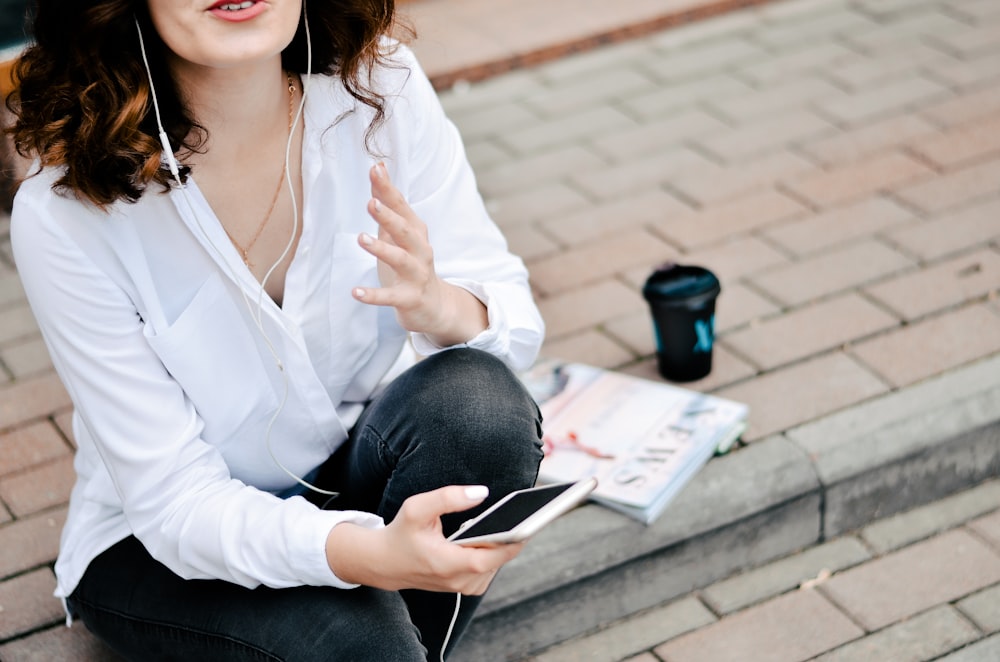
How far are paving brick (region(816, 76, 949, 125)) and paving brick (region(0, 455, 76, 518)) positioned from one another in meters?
2.09

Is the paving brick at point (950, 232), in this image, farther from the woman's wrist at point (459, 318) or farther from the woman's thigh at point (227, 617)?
the woman's thigh at point (227, 617)

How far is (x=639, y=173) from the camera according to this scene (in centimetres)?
324

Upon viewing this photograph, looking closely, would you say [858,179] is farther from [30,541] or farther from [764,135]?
[30,541]

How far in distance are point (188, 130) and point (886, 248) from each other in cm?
168

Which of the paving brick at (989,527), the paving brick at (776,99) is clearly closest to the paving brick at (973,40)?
the paving brick at (776,99)

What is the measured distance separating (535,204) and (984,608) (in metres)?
1.47

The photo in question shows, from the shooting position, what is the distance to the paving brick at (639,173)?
3.19m

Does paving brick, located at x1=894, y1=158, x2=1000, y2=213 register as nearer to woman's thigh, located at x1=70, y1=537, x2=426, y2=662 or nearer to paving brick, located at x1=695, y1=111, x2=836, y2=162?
paving brick, located at x1=695, y1=111, x2=836, y2=162

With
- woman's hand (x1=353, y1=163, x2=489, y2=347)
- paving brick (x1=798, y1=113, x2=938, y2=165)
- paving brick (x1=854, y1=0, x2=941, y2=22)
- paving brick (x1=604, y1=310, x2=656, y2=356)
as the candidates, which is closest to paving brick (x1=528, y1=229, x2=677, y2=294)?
paving brick (x1=604, y1=310, x2=656, y2=356)

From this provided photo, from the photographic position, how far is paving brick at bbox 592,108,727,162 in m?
3.36

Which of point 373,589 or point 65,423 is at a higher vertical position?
point 373,589

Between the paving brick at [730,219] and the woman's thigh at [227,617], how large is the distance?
4.92ft

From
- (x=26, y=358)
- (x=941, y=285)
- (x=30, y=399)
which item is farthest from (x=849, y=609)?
(x=26, y=358)

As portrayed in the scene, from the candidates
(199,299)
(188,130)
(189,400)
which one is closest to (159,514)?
(189,400)
